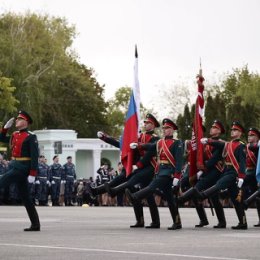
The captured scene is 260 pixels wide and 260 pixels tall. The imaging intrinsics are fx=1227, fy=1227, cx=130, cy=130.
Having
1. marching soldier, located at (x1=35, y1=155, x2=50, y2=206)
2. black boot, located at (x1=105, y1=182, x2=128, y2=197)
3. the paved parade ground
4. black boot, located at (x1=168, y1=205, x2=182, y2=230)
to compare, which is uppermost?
marching soldier, located at (x1=35, y1=155, x2=50, y2=206)

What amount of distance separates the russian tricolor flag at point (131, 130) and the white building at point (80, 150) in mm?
44052

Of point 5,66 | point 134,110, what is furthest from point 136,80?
point 5,66

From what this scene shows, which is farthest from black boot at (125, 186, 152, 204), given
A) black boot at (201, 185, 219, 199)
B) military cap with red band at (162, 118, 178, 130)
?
military cap with red band at (162, 118, 178, 130)

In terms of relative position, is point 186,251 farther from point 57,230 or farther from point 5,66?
point 5,66

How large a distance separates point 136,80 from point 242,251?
8.40 m

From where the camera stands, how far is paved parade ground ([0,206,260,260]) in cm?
1533

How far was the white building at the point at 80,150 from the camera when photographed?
2744 inches

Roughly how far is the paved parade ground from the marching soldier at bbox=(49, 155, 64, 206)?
20.6 meters

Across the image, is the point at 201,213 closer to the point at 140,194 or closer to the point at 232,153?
the point at 232,153

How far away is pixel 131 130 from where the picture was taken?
2330 centimetres

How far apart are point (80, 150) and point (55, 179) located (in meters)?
34.4

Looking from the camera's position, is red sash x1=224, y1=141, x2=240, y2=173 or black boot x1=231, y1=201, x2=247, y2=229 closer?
red sash x1=224, y1=141, x2=240, y2=173

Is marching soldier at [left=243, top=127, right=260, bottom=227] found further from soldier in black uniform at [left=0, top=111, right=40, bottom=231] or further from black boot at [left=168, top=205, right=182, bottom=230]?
soldier in black uniform at [left=0, top=111, right=40, bottom=231]

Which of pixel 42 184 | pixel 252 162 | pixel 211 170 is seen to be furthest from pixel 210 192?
pixel 42 184
